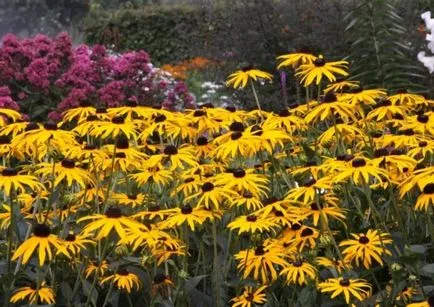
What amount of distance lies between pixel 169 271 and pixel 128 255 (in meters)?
0.15

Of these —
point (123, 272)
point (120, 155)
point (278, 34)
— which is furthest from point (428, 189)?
point (278, 34)

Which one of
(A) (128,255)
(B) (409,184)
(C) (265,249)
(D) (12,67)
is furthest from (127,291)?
(D) (12,67)

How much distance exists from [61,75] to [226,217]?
3.12 metres

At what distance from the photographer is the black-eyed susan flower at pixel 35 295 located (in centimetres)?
219

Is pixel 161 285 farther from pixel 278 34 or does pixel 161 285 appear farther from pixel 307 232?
pixel 278 34

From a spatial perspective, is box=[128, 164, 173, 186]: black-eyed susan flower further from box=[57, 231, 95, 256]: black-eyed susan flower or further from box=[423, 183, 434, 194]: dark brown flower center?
box=[423, 183, 434, 194]: dark brown flower center

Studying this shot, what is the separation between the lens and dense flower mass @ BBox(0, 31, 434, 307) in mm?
2191

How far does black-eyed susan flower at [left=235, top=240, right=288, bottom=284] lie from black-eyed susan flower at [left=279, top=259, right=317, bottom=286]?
0.02 m

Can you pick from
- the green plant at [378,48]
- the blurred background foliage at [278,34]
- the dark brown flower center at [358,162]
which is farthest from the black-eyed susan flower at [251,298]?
the green plant at [378,48]

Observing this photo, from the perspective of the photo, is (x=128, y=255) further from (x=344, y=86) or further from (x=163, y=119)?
(x=344, y=86)

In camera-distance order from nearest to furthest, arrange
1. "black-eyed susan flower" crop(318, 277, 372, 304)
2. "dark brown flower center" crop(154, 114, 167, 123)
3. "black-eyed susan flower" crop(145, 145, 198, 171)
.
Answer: "black-eyed susan flower" crop(318, 277, 372, 304)
"black-eyed susan flower" crop(145, 145, 198, 171)
"dark brown flower center" crop(154, 114, 167, 123)

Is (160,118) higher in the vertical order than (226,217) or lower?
higher

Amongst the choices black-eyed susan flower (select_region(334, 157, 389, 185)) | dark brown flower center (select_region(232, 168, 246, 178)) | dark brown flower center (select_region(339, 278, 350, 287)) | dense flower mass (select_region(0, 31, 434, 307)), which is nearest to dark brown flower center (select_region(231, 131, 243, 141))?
dense flower mass (select_region(0, 31, 434, 307))

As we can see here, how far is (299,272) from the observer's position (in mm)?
2176
